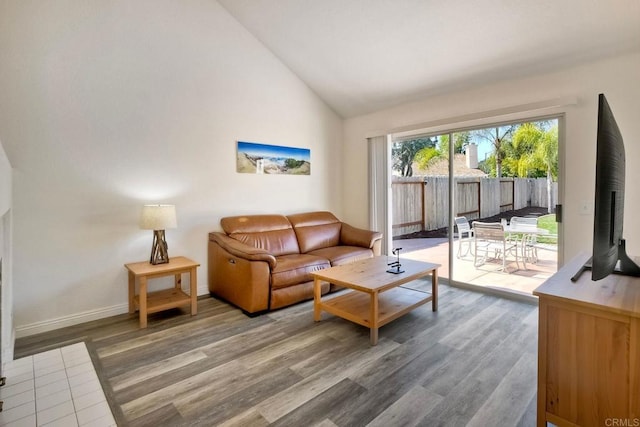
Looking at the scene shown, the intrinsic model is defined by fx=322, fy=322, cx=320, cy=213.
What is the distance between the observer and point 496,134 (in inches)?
145

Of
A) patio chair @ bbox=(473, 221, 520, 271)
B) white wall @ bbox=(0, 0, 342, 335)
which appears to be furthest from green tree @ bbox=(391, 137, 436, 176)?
white wall @ bbox=(0, 0, 342, 335)

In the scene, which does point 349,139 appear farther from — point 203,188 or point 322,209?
point 203,188

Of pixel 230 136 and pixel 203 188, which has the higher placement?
pixel 230 136

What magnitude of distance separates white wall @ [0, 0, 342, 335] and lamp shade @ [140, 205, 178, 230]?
0.33 metres

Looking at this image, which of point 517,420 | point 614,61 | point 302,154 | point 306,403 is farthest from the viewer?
point 302,154

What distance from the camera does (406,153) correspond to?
4.61 metres

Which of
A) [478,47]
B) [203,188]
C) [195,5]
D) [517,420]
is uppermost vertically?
[195,5]

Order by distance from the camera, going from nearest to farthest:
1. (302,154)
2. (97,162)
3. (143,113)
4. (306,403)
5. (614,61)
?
1. (306,403)
2. (614,61)
3. (97,162)
4. (143,113)
5. (302,154)

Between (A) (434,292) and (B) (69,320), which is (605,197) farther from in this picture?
(B) (69,320)

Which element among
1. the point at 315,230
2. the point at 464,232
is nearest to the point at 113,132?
the point at 315,230

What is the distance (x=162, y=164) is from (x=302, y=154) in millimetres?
1917

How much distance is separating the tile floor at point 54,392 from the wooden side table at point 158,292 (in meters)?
0.59

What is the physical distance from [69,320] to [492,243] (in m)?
4.49

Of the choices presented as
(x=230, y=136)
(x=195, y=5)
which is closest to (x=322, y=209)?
(x=230, y=136)
